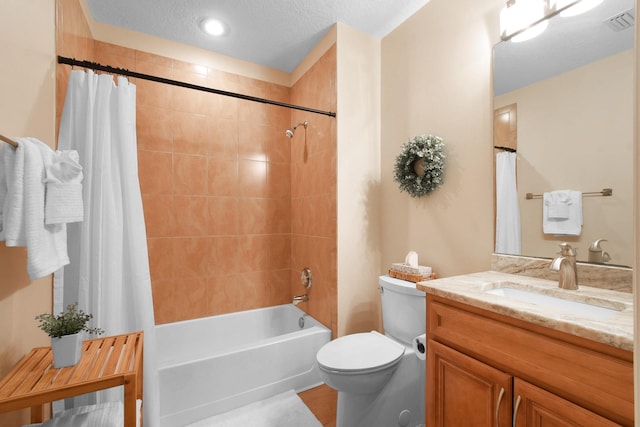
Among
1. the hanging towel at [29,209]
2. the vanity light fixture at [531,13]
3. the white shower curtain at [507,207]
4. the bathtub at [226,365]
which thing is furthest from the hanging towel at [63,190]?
the vanity light fixture at [531,13]

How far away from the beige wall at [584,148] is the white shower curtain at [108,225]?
1.91m

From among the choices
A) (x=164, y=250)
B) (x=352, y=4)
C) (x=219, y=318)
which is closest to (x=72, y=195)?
(x=164, y=250)

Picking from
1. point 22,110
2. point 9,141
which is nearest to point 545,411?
point 9,141

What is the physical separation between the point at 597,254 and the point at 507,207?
14.8 inches

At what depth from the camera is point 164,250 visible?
7.36ft

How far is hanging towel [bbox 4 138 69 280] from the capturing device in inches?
32.9

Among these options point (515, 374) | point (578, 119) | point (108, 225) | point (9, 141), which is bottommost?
point (515, 374)

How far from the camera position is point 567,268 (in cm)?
106

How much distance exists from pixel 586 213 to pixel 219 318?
2.51m

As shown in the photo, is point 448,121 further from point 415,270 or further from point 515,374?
point 515,374

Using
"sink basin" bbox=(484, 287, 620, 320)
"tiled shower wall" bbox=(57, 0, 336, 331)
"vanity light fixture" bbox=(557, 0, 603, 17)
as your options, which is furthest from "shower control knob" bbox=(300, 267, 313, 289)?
"vanity light fixture" bbox=(557, 0, 603, 17)

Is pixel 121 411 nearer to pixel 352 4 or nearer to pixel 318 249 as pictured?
pixel 318 249

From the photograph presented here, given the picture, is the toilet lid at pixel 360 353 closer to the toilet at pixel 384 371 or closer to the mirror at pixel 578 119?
the toilet at pixel 384 371

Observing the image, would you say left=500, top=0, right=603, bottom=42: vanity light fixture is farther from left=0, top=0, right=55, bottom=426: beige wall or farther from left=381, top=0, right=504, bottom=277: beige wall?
left=0, top=0, right=55, bottom=426: beige wall
